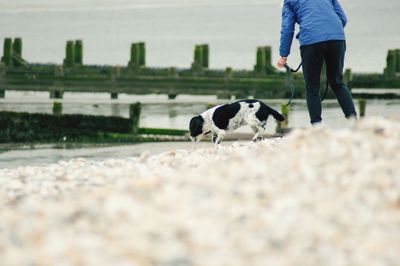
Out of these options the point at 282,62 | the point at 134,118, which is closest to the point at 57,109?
the point at 134,118

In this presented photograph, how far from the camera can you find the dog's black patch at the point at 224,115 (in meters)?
15.0

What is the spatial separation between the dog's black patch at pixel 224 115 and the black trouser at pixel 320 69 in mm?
3707

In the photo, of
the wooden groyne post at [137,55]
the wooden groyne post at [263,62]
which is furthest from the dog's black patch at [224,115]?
the wooden groyne post at [137,55]

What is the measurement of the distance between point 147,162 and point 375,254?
3948 millimetres

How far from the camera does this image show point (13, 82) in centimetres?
4238

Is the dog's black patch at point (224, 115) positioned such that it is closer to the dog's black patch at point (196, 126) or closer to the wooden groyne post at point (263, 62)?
the dog's black patch at point (196, 126)

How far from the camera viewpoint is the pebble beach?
5.43m

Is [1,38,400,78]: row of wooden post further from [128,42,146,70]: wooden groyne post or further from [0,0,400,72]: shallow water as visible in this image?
[0,0,400,72]: shallow water

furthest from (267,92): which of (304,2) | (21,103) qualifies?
(304,2)

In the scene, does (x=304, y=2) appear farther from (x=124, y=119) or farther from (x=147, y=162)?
(x=124, y=119)

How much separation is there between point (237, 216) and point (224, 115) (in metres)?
9.04

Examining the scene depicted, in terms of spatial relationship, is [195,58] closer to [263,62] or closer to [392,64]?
[263,62]

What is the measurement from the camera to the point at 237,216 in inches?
237

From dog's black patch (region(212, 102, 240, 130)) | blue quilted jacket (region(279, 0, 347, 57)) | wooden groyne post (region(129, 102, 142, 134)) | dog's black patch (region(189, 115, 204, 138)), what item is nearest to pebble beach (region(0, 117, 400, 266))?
blue quilted jacket (region(279, 0, 347, 57))
